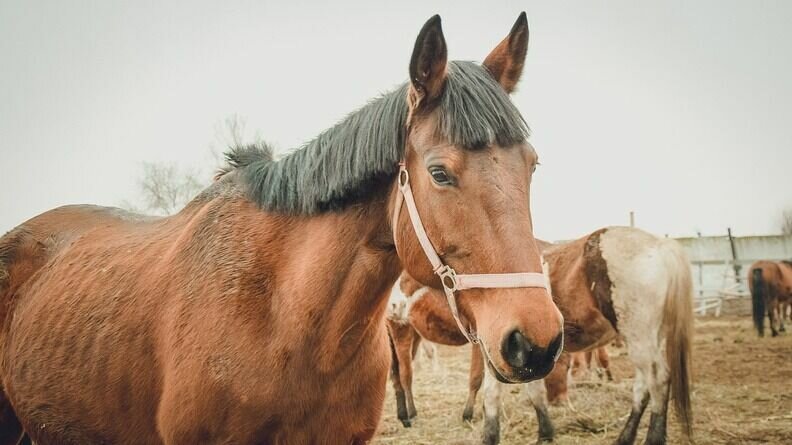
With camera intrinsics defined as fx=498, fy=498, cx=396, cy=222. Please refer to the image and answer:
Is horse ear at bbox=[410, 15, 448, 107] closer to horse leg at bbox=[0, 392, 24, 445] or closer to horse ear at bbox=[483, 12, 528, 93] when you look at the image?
horse ear at bbox=[483, 12, 528, 93]

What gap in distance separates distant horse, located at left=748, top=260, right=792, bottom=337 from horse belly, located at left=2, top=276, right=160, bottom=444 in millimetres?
17167

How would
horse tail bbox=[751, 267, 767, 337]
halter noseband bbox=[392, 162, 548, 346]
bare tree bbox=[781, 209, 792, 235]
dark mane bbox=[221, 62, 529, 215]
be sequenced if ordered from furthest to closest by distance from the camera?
bare tree bbox=[781, 209, 792, 235] → horse tail bbox=[751, 267, 767, 337] → dark mane bbox=[221, 62, 529, 215] → halter noseband bbox=[392, 162, 548, 346]

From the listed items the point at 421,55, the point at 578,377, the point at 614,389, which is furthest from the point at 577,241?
the point at 421,55

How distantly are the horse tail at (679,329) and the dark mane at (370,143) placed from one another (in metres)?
4.87

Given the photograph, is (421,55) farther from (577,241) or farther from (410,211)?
(577,241)

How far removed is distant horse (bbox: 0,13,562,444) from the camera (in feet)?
5.90

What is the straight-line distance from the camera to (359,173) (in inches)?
85.5

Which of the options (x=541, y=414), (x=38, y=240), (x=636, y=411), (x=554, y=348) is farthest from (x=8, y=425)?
(x=636, y=411)

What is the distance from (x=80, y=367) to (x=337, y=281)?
1.61 meters

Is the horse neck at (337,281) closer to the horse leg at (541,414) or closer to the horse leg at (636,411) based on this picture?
the horse leg at (541,414)

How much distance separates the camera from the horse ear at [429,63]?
188cm

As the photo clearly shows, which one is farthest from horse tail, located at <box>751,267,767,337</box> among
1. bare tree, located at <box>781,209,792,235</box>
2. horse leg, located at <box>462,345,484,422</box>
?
bare tree, located at <box>781,209,792,235</box>

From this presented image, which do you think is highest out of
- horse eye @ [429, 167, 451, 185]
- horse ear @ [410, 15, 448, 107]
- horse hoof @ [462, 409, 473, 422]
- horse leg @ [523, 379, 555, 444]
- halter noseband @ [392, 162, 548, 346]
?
horse ear @ [410, 15, 448, 107]

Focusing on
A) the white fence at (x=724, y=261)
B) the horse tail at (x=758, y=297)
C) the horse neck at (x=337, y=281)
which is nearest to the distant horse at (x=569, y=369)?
the horse neck at (x=337, y=281)
